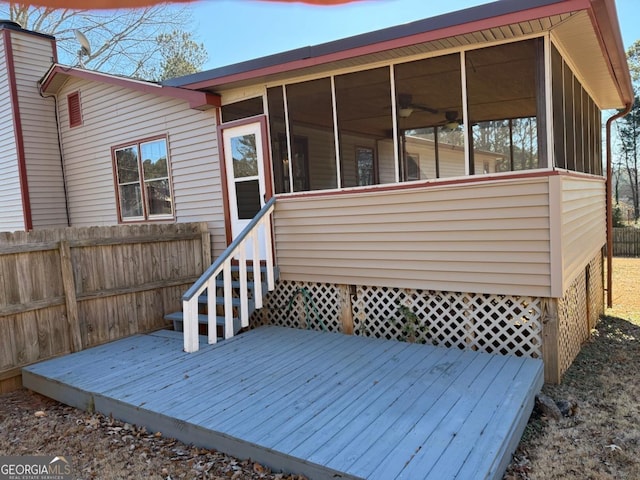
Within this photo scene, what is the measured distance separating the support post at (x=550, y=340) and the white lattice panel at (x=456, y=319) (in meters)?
0.05

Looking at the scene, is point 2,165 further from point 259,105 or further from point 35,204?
point 259,105

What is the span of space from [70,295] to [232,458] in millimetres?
3205

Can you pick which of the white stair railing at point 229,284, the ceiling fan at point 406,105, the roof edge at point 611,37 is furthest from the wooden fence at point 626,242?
the white stair railing at point 229,284

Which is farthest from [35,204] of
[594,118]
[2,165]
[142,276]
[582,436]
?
[594,118]

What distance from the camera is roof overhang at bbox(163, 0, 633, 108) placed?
12.0 feet

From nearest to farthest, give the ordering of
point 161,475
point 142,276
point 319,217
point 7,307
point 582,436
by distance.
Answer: point 161,475
point 582,436
point 7,307
point 319,217
point 142,276

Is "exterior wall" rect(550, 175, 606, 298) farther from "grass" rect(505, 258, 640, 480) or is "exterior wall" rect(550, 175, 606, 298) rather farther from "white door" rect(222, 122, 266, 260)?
"white door" rect(222, 122, 266, 260)

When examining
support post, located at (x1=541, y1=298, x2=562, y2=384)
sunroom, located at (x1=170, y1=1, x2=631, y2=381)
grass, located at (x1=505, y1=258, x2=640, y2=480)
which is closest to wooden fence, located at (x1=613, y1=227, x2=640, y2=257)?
sunroom, located at (x1=170, y1=1, x2=631, y2=381)

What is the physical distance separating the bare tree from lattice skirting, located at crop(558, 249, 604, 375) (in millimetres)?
15131

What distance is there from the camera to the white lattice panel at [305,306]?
227 inches

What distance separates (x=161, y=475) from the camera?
2.96 metres

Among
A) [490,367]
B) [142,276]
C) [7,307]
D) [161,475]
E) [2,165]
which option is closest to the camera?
[161,475]

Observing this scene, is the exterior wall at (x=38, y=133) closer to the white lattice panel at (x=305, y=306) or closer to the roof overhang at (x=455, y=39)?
the roof overhang at (x=455, y=39)

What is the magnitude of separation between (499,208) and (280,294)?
314 cm
